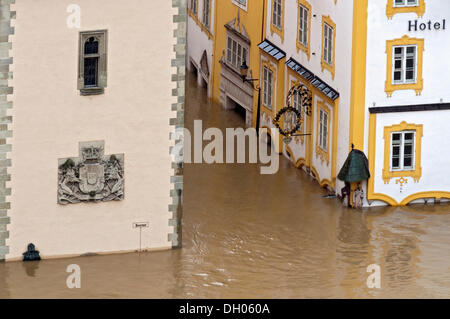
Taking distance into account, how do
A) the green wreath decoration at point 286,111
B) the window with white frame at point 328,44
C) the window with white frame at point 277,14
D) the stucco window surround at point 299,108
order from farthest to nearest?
1. the window with white frame at point 277,14
2. the stucco window surround at point 299,108
3. the green wreath decoration at point 286,111
4. the window with white frame at point 328,44

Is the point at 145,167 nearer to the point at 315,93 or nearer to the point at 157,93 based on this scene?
the point at 157,93

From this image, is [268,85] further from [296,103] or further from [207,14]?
[207,14]

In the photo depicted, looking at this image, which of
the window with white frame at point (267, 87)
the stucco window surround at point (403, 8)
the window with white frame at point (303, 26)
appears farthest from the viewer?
the window with white frame at point (267, 87)

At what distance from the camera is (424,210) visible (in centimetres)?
6094

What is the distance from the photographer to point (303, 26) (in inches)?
2547

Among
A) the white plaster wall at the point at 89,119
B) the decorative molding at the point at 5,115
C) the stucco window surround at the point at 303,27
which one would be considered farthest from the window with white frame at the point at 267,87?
the decorative molding at the point at 5,115

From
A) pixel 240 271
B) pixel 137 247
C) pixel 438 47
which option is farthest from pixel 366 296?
pixel 438 47

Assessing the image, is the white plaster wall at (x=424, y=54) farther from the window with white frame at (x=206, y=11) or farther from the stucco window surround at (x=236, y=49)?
the window with white frame at (x=206, y=11)

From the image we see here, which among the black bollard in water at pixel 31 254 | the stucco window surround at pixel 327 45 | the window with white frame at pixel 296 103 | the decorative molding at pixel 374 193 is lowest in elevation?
the black bollard in water at pixel 31 254

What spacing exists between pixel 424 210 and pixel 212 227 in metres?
7.63

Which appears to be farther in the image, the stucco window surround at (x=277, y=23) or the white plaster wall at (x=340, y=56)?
the stucco window surround at (x=277, y=23)

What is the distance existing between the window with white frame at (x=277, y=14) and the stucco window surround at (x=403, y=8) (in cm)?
788

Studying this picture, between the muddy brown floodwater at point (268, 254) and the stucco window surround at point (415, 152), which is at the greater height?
the stucco window surround at point (415, 152)

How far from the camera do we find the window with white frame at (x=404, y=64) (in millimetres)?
60344
